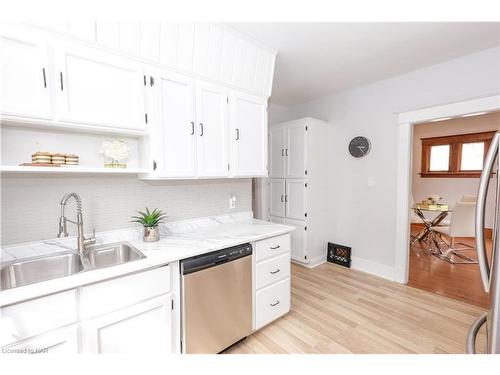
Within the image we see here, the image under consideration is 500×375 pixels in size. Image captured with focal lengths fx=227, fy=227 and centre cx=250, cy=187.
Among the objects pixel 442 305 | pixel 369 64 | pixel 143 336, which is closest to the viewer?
pixel 143 336

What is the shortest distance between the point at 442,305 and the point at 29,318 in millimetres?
3307

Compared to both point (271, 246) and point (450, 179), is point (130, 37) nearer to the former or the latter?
point (271, 246)

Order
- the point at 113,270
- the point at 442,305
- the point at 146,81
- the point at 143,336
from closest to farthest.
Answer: the point at 113,270 < the point at 143,336 < the point at 146,81 < the point at 442,305

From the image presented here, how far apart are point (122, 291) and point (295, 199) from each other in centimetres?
251

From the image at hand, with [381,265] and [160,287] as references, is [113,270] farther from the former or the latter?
[381,265]

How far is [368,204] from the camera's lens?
3.13m

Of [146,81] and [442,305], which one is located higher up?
[146,81]

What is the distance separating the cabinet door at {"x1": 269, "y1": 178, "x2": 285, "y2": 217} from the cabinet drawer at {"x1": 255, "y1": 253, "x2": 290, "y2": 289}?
4.76 feet

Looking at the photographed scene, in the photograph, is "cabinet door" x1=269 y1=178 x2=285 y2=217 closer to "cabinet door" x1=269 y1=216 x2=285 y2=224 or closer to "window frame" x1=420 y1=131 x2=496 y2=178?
"cabinet door" x1=269 y1=216 x2=285 y2=224

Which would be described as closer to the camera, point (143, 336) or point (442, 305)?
point (143, 336)

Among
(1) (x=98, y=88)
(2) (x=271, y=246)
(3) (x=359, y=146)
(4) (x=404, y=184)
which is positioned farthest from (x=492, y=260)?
(3) (x=359, y=146)

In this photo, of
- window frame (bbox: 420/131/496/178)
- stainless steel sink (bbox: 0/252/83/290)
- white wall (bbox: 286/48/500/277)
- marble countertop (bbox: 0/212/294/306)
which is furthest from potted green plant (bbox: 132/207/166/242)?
window frame (bbox: 420/131/496/178)

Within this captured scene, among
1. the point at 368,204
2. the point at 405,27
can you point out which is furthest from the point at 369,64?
the point at 368,204

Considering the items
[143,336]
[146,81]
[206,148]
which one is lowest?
[143,336]
